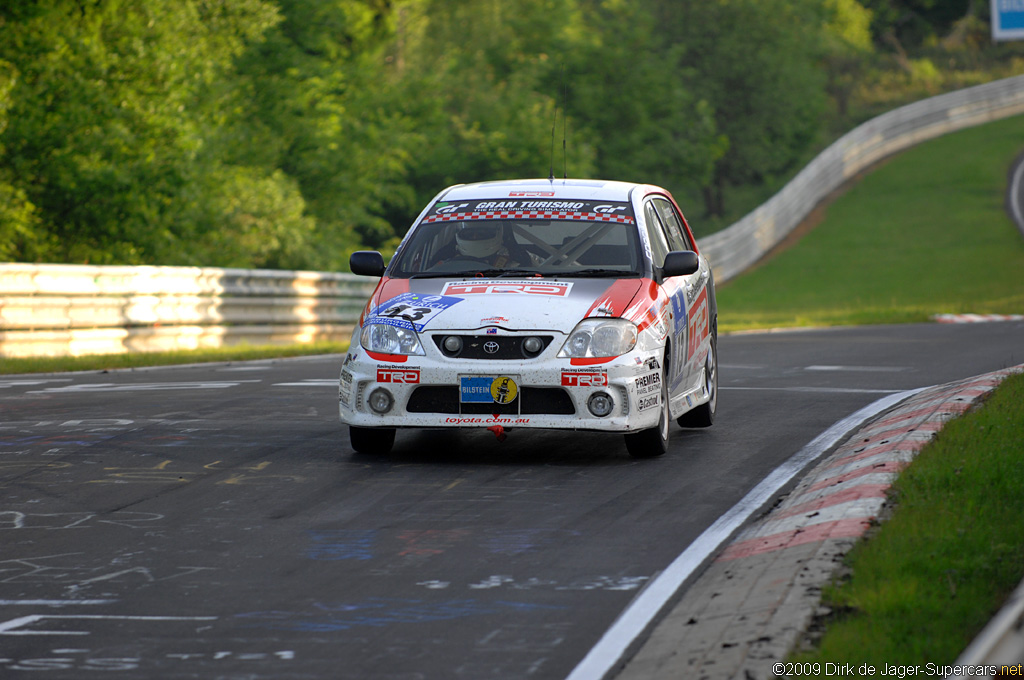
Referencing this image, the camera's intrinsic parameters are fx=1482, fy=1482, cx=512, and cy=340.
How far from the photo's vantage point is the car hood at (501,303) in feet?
29.2

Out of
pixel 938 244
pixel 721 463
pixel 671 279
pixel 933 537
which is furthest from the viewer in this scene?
pixel 938 244

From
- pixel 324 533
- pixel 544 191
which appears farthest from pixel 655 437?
pixel 324 533

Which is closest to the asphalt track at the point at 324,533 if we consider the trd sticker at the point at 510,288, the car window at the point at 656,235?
the trd sticker at the point at 510,288

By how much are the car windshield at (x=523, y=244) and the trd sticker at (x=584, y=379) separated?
981mm

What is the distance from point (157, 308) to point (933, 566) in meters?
15.7

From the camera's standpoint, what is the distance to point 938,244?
41.5m

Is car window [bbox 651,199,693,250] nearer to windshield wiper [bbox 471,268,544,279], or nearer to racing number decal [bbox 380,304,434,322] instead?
windshield wiper [bbox 471,268,544,279]

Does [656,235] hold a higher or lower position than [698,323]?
higher

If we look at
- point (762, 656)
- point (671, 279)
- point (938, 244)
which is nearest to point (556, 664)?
point (762, 656)

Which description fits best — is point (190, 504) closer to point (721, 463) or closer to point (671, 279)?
point (721, 463)

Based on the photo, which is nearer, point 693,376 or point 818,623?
point 818,623

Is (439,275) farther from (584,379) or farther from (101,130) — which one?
(101,130)

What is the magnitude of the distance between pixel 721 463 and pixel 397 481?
79.8 inches

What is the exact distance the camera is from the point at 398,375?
8930 millimetres
